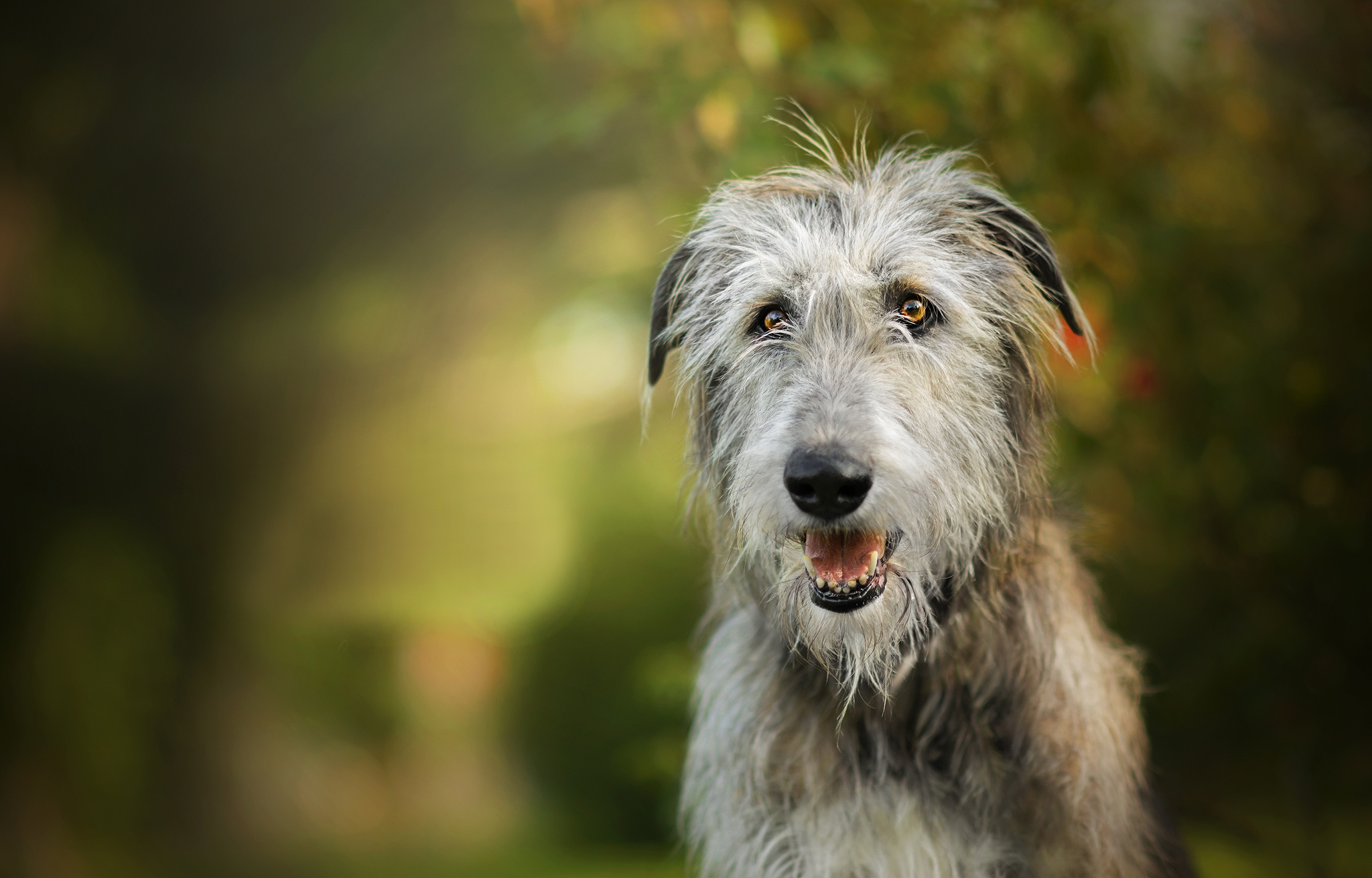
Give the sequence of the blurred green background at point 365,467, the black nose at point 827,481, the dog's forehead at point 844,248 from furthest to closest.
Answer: the blurred green background at point 365,467, the dog's forehead at point 844,248, the black nose at point 827,481

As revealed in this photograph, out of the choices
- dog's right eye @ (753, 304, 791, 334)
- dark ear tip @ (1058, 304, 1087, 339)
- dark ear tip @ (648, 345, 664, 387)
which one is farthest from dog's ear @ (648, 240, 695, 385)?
dark ear tip @ (1058, 304, 1087, 339)

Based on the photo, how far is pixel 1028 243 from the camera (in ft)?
5.66

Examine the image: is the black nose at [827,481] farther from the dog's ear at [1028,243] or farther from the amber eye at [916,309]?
the dog's ear at [1028,243]

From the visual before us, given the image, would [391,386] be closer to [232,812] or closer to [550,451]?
[550,451]

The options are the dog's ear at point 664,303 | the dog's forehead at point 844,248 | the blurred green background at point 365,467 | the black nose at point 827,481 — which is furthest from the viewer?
the blurred green background at point 365,467

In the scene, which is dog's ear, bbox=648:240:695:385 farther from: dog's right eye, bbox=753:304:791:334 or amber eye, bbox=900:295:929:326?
amber eye, bbox=900:295:929:326

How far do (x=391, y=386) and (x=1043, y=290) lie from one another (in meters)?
2.96

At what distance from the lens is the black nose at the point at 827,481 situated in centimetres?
133

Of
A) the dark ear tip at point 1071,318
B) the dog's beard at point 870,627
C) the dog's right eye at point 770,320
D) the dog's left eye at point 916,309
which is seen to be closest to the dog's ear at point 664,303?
the dog's right eye at point 770,320

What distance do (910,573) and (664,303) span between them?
0.80 metres

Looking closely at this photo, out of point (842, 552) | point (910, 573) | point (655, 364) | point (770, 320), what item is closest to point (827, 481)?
point (842, 552)

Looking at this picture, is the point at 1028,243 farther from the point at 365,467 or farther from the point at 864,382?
the point at 365,467

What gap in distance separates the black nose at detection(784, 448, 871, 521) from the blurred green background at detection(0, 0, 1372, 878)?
1.49 metres

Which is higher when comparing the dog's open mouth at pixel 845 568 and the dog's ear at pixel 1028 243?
the dog's ear at pixel 1028 243
